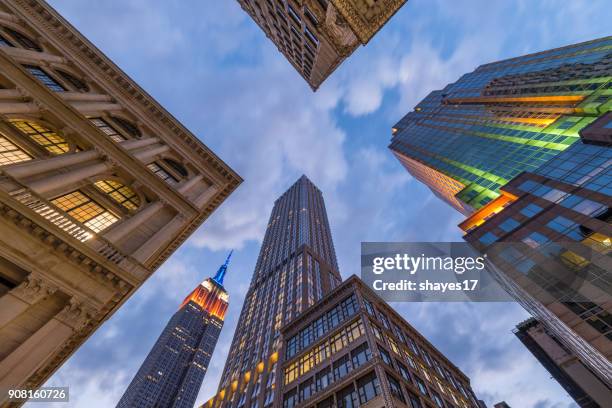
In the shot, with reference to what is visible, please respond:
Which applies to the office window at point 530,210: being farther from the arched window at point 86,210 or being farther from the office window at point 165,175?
Answer: the arched window at point 86,210

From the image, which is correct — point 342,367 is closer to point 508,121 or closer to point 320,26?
point 320,26

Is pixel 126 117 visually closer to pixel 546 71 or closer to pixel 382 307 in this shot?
pixel 382 307

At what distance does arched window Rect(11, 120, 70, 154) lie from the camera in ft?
64.0

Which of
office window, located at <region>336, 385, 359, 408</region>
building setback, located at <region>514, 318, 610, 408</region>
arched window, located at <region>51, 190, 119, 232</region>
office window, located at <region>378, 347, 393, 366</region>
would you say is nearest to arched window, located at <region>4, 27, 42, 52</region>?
arched window, located at <region>51, 190, 119, 232</region>

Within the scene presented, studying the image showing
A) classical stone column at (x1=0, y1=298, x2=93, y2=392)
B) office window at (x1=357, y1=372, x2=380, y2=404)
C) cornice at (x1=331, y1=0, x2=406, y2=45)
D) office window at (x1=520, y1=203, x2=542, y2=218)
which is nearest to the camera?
classical stone column at (x1=0, y1=298, x2=93, y2=392)

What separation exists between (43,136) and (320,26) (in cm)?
2719

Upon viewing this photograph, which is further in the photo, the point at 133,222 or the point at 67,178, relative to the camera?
the point at 133,222

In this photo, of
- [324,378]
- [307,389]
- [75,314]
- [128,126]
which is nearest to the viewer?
[75,314]

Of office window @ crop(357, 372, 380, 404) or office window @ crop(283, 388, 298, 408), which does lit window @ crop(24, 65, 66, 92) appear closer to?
office window @ crop(357, 372, 380, 404)

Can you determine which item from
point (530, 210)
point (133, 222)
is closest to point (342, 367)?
point (133, 222)

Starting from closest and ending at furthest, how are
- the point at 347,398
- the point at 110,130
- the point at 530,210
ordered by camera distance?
the point at 110,130 → the point at 347,398 → the point at 530,210

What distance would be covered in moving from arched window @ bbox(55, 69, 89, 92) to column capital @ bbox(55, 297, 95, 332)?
2257cm

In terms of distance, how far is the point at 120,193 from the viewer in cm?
2367

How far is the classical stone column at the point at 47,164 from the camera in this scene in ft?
50.8
